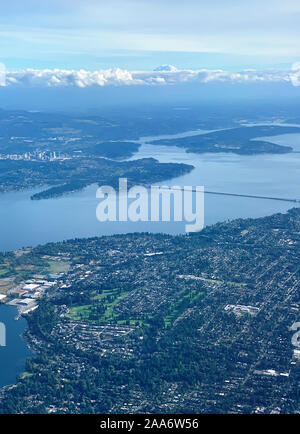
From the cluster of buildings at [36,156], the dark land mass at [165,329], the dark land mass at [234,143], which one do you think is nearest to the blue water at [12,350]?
the dark land mass at [165,329]

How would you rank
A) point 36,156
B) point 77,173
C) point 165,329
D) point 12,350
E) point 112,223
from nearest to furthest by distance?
point 12,350
point 165,329
point 112,223
point 77,173
point 36,156

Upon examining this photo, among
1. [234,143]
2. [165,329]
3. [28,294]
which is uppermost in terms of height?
[234,143]

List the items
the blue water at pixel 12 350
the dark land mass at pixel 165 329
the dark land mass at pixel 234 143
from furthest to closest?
the dark land mass at pixel 234 143, the blue water at pixel 12 350, the dark land mass at pixel 165 329

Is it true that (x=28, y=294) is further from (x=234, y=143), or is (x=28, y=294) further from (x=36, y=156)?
(x=234, y=143)

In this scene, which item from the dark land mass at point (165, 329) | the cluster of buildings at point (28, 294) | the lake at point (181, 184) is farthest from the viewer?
the lake at point (181, 184)

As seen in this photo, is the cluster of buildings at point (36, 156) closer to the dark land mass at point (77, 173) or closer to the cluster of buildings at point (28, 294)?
the dark land mass at point (77, 173)

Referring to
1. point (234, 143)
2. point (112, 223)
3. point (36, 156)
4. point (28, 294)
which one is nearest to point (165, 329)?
point (28, 294)
